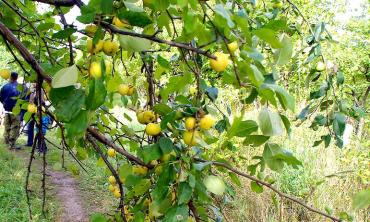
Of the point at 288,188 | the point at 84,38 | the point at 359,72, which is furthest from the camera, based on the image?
the point at 359,72

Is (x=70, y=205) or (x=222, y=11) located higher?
(x=222, y=11)

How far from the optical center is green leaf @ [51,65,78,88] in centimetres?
64

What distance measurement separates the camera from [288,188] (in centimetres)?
346

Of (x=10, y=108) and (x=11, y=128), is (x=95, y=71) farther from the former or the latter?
(x=11, y=128)

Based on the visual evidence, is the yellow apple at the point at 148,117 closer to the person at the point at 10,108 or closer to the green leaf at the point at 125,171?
the green leaf at the point at 125,171

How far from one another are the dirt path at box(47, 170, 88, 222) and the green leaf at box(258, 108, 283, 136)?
3283 mm

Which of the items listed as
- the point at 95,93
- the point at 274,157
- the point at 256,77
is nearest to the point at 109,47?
the point at 95,93

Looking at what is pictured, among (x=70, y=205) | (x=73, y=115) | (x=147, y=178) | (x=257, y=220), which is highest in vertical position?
(x=73, y=115)

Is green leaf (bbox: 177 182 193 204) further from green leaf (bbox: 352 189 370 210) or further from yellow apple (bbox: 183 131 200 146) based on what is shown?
green leaf (bbox: 352 189 370 210)

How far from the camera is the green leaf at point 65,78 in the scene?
64 cm

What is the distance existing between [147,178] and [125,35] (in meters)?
0.47

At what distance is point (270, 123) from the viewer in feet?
2.33

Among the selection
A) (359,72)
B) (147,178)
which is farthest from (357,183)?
(359,72)

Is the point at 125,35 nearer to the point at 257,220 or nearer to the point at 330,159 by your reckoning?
the point at 257,220
